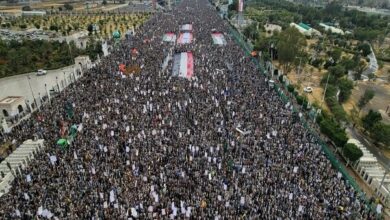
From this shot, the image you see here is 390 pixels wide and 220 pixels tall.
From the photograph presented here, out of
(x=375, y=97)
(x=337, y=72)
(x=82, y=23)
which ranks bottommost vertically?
(x=375, y=97)

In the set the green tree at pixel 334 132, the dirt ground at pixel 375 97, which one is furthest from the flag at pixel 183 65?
the dirt ground at pixel 375 97

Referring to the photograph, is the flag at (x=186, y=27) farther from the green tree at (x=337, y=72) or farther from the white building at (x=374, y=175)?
the white building at (x=374, y=175)

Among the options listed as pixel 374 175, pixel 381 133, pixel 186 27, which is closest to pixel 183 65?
pixel 381 133

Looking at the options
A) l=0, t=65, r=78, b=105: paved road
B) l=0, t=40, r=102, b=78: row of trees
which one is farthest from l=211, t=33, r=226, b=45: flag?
l=0, t=65, r=78, b=105: paved road

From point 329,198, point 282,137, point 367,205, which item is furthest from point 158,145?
point 367,205

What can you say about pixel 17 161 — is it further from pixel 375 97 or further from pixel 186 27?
pixel 186 27

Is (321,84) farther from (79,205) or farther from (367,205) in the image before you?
(79,205)

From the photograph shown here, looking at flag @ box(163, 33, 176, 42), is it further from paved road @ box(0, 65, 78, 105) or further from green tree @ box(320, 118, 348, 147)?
green tree @ box(320, 118, 348, 147)
